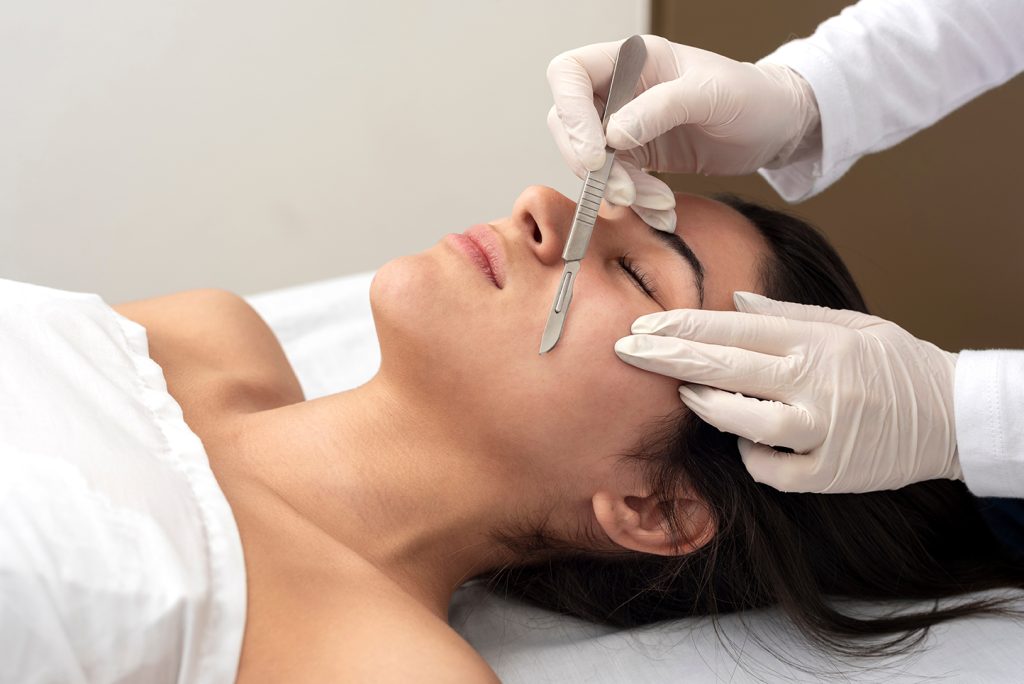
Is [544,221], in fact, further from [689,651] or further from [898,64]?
[898,64]

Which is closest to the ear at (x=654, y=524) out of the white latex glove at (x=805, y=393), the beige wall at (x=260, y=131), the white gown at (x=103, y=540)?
the white latex glove at (x=805, y=393)

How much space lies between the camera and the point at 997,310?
5.77 ft

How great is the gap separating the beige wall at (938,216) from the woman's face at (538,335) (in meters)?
0.77

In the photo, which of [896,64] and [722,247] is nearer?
[722,247]

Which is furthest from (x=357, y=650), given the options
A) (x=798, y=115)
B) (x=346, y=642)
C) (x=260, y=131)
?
(x=260, y=131)

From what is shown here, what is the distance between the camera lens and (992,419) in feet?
3.91

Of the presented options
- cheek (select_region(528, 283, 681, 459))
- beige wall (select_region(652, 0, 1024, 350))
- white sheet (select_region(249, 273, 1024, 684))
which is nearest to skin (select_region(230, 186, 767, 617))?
cheek (select_region(528, 283, 681, 459))

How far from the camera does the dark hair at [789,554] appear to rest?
1235 mm

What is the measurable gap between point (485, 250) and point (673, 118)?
0.34m

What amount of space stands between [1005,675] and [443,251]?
0.93 meters

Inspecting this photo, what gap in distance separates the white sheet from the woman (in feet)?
0.13

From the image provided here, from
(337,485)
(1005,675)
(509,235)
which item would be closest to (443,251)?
(509,235)

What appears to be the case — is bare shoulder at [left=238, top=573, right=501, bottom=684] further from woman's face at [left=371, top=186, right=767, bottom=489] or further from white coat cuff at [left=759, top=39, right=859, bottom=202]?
white coat cuff at [left=759, top=39, right=859, bottom=202]

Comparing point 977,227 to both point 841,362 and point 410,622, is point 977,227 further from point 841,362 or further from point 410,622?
point 410,622
